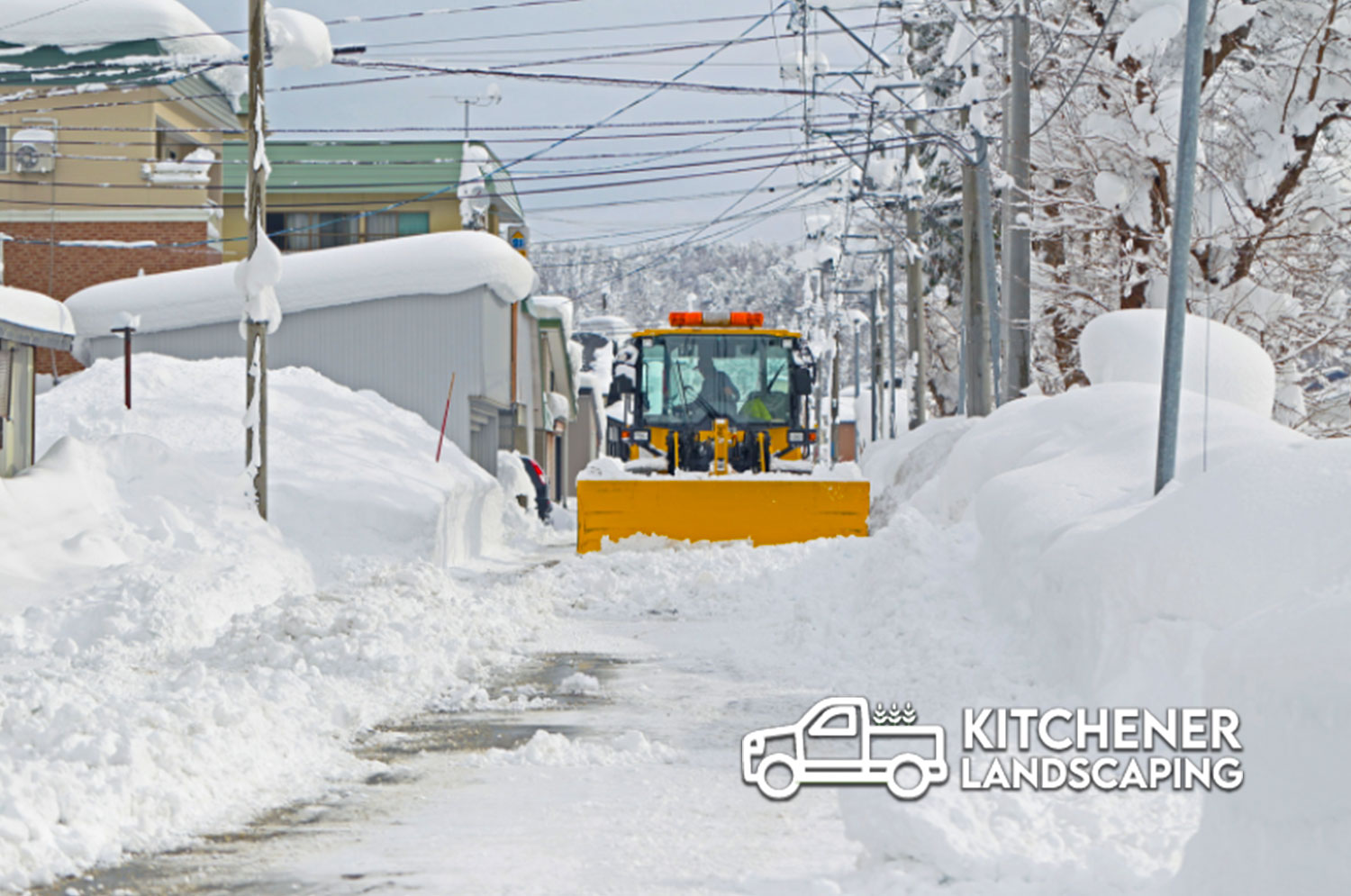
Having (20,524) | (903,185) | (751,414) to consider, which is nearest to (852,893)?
(20,524)

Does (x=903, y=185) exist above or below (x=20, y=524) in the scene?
above

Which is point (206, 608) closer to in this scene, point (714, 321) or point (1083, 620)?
point (1083, 620)

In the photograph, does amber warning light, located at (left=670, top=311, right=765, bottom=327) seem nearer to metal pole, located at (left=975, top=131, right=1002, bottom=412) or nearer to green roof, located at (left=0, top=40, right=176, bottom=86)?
metal pole, located at (left=975, top=131, right=1002, bottom=412)

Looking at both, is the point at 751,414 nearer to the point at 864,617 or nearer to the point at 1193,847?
the point at 864,617

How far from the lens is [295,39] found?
58.0 ft

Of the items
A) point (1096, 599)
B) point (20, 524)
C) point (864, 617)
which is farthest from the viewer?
point (20, 524)

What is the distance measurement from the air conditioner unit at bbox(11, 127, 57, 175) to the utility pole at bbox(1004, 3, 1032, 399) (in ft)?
74.2

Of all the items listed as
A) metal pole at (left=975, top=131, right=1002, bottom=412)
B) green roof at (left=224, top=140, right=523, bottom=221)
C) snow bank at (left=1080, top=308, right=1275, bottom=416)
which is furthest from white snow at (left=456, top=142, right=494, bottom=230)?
snow bank at (left=1080, top=308, right=1275, bottom=416)

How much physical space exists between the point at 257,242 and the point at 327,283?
10373mm

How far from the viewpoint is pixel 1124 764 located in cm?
668

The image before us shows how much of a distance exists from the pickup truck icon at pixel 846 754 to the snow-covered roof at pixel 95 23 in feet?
97.0

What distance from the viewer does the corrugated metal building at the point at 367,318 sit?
89.5 feet

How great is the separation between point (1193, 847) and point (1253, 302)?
63.2 ft

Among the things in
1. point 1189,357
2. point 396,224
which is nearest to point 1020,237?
point 1189,357
